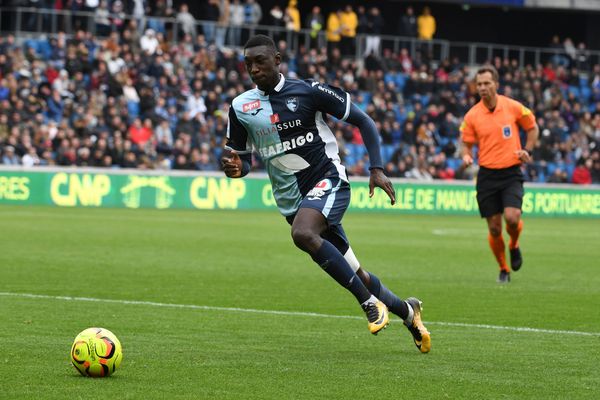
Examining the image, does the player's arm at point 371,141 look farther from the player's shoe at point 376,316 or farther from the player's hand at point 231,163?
the player's hand at point 231,163

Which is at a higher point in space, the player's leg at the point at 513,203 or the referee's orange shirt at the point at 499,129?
the referee's orange shirt at the point at 499,129

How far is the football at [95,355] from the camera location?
7477 millimetres

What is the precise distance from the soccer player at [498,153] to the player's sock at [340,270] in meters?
6.66

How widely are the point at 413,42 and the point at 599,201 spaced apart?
10089 mm

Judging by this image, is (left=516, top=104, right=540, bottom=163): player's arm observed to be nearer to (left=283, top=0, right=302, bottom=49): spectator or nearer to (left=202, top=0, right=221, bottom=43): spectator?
(left=202, top=0, right=221, bottom=43): spectator

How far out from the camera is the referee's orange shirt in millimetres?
15195

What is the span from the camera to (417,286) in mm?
14664

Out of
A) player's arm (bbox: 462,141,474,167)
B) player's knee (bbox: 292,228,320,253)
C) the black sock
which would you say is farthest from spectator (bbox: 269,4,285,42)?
player's knee (bbox: 292,228,320,253)

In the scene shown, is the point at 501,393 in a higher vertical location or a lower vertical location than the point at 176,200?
higher

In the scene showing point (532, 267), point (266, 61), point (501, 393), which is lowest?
point (532, 267)

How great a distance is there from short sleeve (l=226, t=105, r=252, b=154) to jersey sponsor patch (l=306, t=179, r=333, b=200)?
28.3 inches

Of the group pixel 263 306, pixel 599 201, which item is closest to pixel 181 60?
pixel 599 201

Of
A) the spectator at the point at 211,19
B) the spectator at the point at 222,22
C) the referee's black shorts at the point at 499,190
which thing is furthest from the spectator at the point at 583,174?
the referee's black shorts at the point at 499,190

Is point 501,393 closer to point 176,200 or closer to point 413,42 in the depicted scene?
point 176,200
